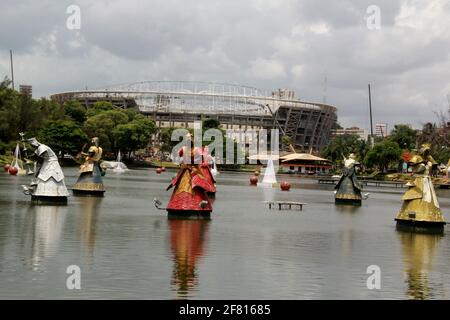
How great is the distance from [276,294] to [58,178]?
67.1ft

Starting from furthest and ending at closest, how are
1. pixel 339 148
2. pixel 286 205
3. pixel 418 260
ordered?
pixel 339 148 < pixel 286 205 < pixel 418 260

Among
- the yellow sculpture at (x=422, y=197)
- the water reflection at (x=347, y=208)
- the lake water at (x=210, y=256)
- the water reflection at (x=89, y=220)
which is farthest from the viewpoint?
the water reflection at (x=347, y=208)

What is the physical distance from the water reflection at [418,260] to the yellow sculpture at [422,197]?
592 millimetres

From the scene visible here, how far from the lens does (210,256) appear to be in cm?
2028

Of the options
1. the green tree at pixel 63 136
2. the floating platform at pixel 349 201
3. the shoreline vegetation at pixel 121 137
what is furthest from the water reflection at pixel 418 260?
the green tree at pixel 63 136

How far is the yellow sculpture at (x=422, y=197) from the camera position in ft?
91.2

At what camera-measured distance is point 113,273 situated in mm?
16953

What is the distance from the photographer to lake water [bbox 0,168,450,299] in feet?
51.3

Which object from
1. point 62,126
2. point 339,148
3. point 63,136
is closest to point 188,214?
point 63,136

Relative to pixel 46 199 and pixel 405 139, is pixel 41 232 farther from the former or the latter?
pixel 405 139

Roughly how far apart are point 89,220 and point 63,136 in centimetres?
8691

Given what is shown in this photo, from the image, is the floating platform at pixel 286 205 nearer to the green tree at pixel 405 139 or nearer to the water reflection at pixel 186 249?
the water reflection at pixel 186 249

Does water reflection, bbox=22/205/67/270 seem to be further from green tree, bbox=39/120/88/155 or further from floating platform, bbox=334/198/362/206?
green tree, bbox=39/120/88/155

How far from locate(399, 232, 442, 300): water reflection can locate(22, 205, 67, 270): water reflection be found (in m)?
8.14
